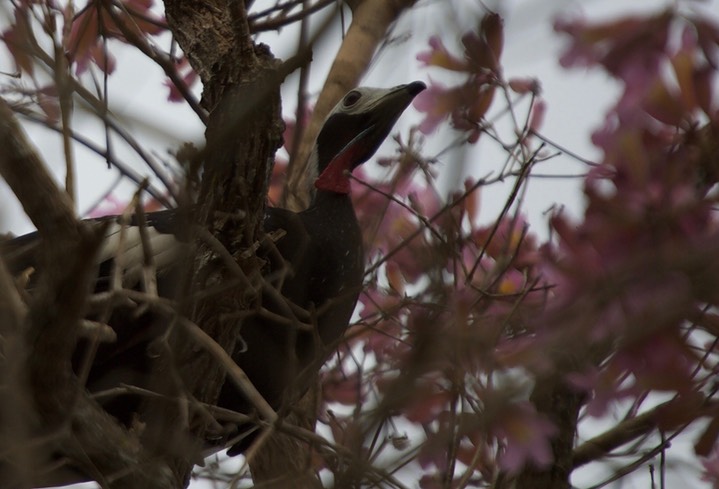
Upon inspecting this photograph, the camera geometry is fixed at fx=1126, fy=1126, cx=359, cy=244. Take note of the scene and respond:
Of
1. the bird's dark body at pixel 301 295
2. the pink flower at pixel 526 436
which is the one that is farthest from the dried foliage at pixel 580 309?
the bird's dark body at pixel 301 295

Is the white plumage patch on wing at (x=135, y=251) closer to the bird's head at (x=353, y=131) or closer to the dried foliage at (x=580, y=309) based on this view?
the dried foliage at (x=580, y=309)

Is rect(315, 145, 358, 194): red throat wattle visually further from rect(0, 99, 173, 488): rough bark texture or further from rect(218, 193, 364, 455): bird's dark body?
rect(0, 99, 173, 488): rough bark texture

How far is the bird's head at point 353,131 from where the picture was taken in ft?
11.3

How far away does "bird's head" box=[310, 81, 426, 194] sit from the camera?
343 centimetres

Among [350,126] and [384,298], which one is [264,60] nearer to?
[384,298]

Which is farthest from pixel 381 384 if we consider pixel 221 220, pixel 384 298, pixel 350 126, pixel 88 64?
pixel 350 126

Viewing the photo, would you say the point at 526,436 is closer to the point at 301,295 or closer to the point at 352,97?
the point at 301,295

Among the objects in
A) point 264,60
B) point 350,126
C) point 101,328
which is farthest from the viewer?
point 350,126

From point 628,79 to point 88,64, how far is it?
→ 5.87 feet

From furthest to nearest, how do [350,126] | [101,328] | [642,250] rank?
[350,126], [101,328], [642,250]

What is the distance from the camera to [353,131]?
3.53m

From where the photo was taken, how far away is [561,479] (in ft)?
7.70

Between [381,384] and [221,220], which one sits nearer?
[381,384]

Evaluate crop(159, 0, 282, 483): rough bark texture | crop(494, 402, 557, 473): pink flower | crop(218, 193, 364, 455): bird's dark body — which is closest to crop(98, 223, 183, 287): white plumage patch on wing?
crop(218, 193, 364, 455): bird's dark body
